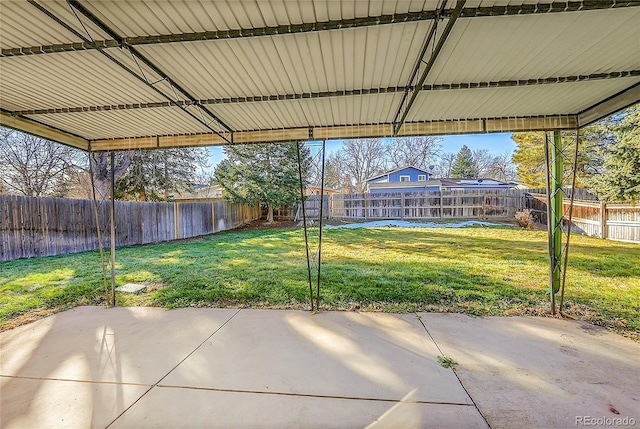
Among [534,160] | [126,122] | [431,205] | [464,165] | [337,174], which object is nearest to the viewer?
[126,122]

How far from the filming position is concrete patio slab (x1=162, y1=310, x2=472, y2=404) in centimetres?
191

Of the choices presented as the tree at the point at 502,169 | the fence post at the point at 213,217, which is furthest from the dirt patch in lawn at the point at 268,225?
the tree at the point at 502,169

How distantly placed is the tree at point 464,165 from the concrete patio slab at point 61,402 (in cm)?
2914

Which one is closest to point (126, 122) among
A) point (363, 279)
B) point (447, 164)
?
point (363, 279)

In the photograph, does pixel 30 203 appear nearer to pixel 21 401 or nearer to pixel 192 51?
pixel 21 401

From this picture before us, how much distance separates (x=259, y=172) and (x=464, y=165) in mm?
22983

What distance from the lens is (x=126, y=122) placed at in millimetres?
3199

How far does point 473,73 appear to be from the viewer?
2205mm

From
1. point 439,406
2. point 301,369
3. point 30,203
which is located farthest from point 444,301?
point 30,203

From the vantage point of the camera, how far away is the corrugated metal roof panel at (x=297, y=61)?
179 cm

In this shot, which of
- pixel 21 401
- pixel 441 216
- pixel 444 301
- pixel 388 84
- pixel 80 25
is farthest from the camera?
pixel 441 216

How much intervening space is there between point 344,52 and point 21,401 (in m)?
3.20

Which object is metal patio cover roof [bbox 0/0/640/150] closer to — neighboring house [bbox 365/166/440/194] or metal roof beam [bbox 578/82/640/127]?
metal roof beam [bbox 578/82/640/127]

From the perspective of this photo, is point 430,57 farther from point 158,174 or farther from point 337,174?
point 337,174
